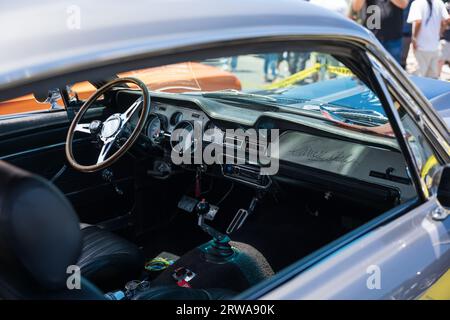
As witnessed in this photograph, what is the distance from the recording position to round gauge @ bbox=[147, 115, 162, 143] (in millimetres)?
2996

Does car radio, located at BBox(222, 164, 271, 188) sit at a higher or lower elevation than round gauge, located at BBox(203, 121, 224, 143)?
lower

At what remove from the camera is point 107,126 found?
2.87 metres

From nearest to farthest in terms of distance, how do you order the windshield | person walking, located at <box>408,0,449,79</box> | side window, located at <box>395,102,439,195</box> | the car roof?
the car roof < side window, located at <box>395,102,439,195</box> < the windshield < person walking, located at <box>408,0,449,79</box>

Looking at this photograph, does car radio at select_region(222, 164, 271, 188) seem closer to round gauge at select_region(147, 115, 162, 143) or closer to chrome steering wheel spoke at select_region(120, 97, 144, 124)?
round gauge at select_region(147, 115, 162, 143)

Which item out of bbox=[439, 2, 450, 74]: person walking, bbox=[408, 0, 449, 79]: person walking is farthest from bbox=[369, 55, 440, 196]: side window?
bbox=[439, 2, 450, 74]: person walking

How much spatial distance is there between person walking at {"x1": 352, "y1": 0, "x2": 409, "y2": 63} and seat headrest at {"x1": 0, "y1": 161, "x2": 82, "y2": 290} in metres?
5.78

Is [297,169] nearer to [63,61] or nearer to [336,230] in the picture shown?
[336,230]

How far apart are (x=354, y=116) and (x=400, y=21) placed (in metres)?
4.51

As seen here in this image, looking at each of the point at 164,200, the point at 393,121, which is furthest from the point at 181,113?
the point at 393,121

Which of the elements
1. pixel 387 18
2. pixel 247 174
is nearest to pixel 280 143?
pixel 247 174

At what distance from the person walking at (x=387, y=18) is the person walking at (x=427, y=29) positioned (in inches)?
8.9

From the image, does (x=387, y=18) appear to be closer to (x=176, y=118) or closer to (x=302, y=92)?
(x=302, y=92)

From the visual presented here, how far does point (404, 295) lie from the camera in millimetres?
1403

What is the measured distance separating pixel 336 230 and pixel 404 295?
49.0 inches
